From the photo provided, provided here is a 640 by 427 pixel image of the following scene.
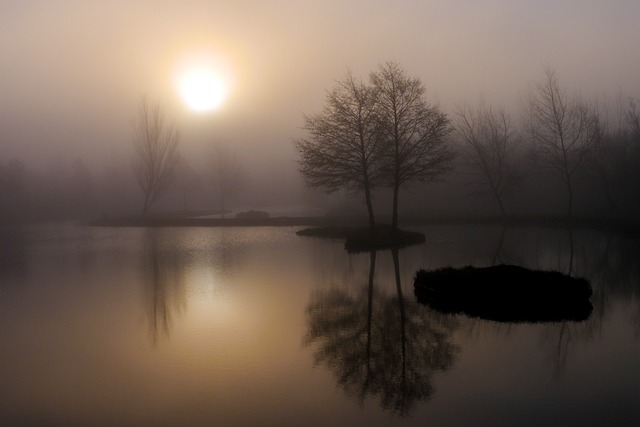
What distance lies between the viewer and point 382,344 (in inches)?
492

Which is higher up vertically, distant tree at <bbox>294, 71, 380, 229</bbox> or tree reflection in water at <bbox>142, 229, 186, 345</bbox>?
distant tree at <bbox>294, 71, 380, 229</bbox>

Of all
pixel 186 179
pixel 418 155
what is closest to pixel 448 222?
pixel 418 155

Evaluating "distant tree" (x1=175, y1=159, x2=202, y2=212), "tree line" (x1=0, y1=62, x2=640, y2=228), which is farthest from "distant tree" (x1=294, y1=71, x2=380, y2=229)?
"distant tree" (x1=175, y1=159, x2=202, y2=212)

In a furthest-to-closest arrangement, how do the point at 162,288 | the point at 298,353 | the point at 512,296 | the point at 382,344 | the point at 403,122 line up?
the point at 403,122, the point at 162,288, the point at 512,296, the point at 382,344, the point at 298,353

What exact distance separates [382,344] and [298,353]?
2028mm

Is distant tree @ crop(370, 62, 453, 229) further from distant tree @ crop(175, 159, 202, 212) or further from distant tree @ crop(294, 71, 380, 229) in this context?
distant tree @ crop(175, 159, 202, 212)

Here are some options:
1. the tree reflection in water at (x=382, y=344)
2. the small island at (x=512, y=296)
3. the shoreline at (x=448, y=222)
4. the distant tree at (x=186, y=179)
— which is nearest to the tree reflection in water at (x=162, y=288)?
the tree reflection in water at (x=382, y=344)

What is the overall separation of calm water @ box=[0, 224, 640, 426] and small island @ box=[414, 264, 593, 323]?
30.6 inches

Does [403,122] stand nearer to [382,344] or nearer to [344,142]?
[344,142]

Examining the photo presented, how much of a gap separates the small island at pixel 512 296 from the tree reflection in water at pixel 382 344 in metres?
1.16

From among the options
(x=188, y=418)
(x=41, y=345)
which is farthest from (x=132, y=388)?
(x=41, y=345)

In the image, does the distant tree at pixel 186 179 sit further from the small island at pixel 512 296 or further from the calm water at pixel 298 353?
the small island at pixel 512 296

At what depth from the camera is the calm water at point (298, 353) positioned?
8969 millimetres

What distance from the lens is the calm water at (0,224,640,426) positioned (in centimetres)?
897
